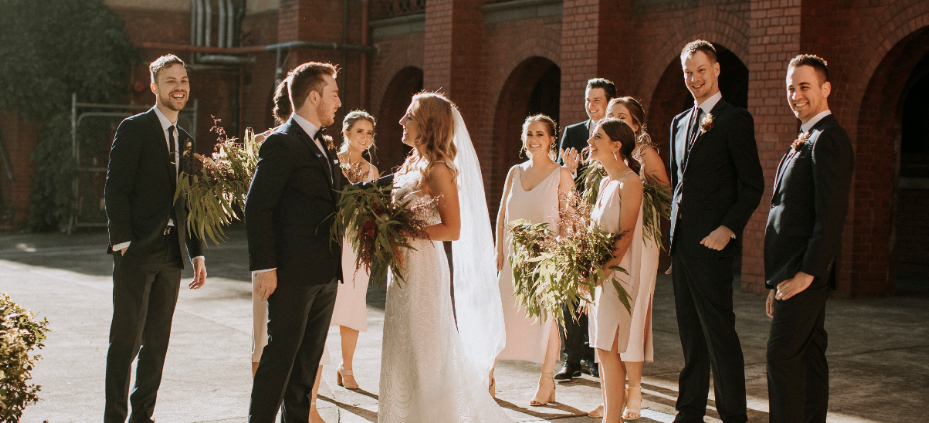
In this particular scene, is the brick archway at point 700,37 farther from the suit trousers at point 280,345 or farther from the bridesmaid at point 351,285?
the suit trousers at point 280,345

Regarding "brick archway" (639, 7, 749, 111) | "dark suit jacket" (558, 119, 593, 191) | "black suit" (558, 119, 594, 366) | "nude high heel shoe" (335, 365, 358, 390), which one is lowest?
"nude high heel shoe" (335, 365, 358, 390)

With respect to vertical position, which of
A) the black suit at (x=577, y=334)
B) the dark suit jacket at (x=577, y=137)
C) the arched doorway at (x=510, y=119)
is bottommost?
the black suit at (x=577, y=334)

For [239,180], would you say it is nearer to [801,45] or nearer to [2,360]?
[2,360]

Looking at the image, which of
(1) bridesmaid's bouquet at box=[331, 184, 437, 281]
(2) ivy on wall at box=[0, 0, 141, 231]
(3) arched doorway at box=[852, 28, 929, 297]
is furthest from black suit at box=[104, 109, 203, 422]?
(2) ivy on wall at box=[0, 0, 141, 231]

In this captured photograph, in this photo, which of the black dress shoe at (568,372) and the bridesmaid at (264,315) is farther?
the black dress shoe at (568,372)

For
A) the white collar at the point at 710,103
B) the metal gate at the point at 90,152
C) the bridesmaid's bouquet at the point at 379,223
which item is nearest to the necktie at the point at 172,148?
the bridesmaid's bouquet at the point at 379,223

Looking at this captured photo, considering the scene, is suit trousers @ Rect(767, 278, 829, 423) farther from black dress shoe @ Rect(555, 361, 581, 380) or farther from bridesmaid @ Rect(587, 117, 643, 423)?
black dress shoe @ Rect(555, 361, 581, 380)

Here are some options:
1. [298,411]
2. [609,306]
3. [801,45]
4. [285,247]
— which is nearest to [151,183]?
[285,247]

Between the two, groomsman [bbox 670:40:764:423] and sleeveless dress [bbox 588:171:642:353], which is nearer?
groomsman [bbox 670:40:764:423]

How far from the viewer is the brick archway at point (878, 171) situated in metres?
10.1

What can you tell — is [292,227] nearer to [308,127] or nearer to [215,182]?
[308,127]

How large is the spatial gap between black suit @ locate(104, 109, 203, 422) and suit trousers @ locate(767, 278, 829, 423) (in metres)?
3.21

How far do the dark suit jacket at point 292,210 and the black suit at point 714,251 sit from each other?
205 cm

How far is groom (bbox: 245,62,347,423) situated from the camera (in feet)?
13.3
